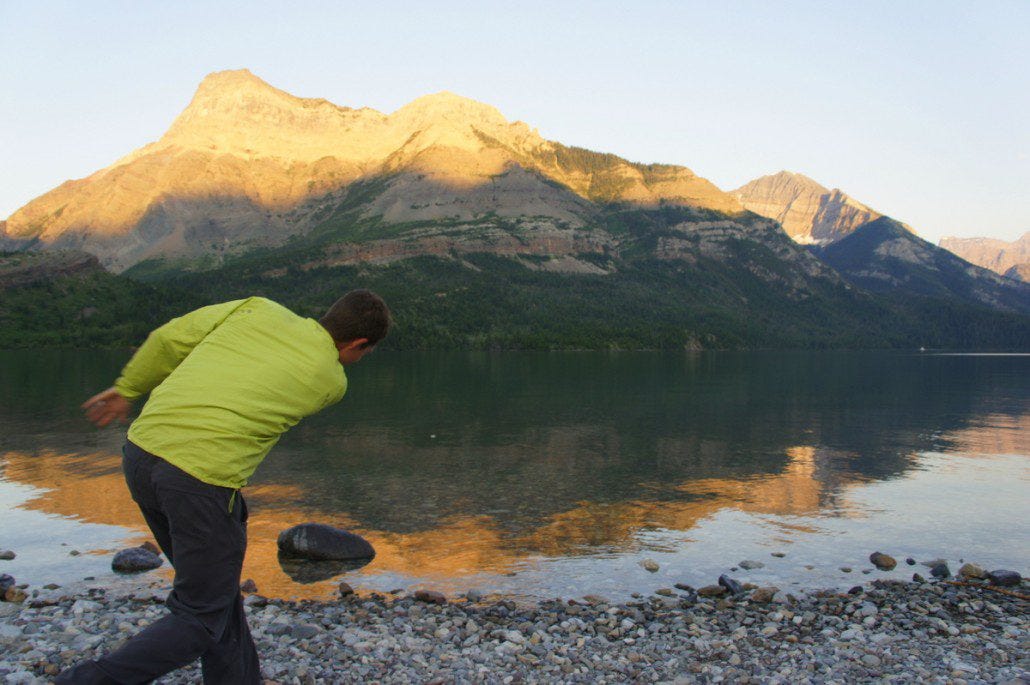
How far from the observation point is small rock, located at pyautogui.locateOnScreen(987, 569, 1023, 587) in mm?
17781

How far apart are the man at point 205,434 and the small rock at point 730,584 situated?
1203 cm

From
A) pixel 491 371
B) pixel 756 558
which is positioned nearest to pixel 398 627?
pixel 756 558

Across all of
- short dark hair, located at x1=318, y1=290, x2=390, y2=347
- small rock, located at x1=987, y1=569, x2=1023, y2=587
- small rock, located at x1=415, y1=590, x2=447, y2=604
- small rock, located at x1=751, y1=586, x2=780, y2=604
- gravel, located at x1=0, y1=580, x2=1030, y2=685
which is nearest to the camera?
short dark hair, located at x1=318, y1=290, x2=390, y2=347

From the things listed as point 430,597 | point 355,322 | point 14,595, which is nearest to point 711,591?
point 430,597

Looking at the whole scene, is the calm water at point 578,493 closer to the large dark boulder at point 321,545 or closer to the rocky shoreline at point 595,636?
the large dark boulder at point 321,545

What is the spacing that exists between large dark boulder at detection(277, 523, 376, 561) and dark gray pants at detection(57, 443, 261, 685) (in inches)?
481

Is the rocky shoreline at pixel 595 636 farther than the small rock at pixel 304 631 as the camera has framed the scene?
No

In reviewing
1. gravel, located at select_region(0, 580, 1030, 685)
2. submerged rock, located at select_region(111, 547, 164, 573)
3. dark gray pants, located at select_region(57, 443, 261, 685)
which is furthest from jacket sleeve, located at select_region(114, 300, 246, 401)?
submerged rock, located at select_region(111, 547, 164, 573)

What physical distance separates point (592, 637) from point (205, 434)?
28.4 ft

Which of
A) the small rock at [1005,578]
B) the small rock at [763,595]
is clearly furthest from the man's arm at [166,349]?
the small rock at [1005,578]

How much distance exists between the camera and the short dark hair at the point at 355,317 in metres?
7.86

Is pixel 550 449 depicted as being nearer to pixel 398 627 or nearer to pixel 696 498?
pixel 696 498

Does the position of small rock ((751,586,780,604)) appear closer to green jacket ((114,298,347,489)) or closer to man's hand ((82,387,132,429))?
green jacket ((114,298,347,489))

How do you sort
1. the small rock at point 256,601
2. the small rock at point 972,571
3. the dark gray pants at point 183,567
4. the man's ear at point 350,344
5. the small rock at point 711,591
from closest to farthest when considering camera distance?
the dark gray pants at point 183,567
the man's ear at point 350,344
the small rock at point 256,601
the small rock at point 711,591
the small rock at point 972,571
